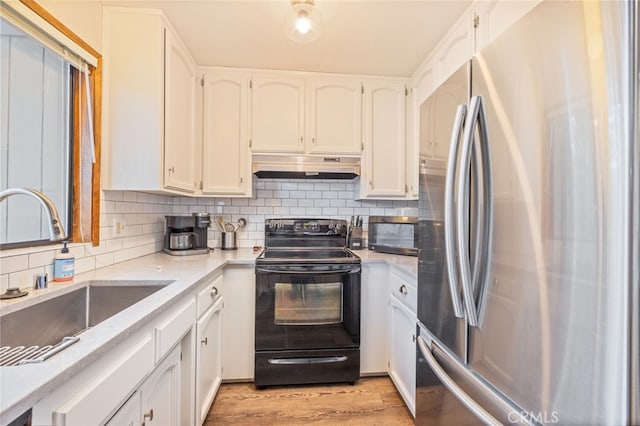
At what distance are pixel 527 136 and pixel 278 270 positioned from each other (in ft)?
5.09

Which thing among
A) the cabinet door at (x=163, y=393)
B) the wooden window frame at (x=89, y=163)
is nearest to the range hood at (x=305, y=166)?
the wooden window frame at (x=89, y=163)

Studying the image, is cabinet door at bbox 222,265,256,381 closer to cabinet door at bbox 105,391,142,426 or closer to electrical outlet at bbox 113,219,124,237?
electrical outlet at bbox 113,219,124,237

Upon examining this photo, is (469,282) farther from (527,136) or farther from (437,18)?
(437,18)

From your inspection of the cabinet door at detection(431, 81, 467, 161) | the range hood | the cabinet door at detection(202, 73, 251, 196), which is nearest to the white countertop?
the cabinet door at detection(202, 73, 251, 196)

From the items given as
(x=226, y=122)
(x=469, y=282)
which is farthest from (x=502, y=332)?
(x=226, y=122)

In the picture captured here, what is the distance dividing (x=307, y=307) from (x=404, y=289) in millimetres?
656

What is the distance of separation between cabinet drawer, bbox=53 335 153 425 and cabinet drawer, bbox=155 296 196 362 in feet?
0.20

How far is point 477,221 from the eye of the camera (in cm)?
83

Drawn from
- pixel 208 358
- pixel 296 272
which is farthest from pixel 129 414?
pixel 296 272

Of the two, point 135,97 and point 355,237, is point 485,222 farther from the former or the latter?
point 135,97

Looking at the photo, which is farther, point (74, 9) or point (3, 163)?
point (74, 9)

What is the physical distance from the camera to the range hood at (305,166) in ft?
7.47

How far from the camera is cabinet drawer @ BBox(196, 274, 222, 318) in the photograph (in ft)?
4.84

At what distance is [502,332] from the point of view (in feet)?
2.44
